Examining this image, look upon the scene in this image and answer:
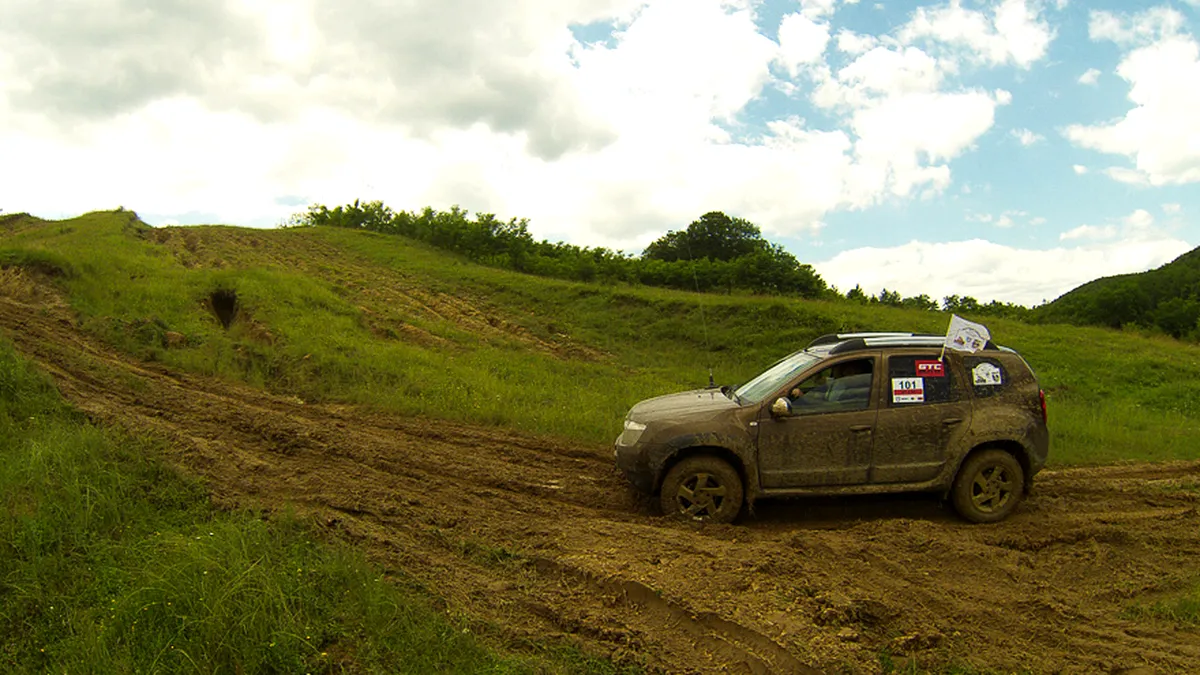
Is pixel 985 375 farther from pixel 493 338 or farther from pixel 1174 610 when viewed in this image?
pixel 493 338

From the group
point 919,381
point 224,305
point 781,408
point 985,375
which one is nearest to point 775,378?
point 781,408

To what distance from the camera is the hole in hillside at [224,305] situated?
51.1ft

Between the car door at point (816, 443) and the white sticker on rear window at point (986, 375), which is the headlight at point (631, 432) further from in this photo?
the white sticker on rear window at point (986, 375)

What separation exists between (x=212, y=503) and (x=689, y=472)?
410cm

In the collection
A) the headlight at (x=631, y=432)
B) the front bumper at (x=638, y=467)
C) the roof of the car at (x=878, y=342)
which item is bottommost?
the front bumper at (x=638, y=467)

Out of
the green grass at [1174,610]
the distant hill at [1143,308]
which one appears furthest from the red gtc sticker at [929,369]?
the distant hill at [1143,308]

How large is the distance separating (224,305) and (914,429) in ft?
47.6

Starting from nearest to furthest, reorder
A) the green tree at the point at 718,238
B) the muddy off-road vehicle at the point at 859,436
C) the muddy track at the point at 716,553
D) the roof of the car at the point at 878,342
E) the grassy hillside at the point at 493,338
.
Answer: the muddy track at the point at 716,553, the muddy off-road vehicle at the point at 859,436, the roof of the car at the point at 878,342, the grassy hillside at the point at 493,338, the green tree at the point at 718,238

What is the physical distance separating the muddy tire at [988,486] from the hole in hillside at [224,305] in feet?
45.8

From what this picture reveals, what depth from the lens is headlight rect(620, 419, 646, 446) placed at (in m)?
7.05

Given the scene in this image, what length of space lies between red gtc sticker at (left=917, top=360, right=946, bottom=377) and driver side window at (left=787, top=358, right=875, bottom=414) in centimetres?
46

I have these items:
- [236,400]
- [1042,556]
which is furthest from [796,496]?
[236,400]

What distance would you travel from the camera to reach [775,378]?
298 inches

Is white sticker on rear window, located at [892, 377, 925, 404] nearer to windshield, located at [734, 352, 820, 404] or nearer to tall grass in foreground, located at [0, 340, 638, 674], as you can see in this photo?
windshield, located at [734, 352, 820, 404]
